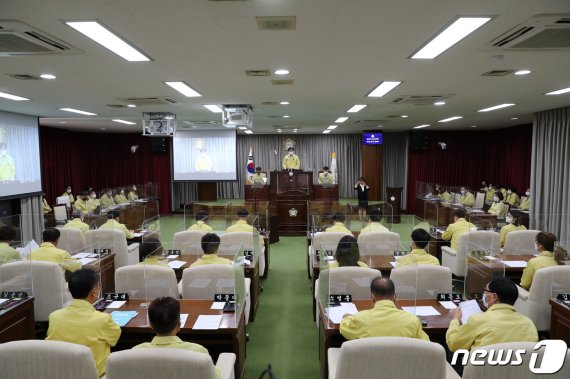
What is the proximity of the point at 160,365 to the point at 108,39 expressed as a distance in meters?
2.49

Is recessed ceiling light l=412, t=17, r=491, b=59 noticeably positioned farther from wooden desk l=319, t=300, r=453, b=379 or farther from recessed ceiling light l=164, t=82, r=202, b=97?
recessed ceiling light l=164, t=82, r=202, b=97

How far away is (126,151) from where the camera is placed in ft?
48.8

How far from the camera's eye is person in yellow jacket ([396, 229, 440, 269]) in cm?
386

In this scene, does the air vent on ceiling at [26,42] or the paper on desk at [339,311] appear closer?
the air vent on ceiling at [26,42]

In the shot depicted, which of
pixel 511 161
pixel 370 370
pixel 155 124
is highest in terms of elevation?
pixel 155 124

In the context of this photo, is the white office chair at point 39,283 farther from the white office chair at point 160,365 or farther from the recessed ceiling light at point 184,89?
the recessed ceiling light at point 184,89

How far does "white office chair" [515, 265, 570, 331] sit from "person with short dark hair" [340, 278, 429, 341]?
1778mm

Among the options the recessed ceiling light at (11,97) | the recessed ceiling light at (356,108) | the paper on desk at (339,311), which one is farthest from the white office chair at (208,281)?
the recessed ceiling light at (356,108)

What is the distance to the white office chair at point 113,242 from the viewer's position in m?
5.52

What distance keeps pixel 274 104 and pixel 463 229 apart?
3730mm

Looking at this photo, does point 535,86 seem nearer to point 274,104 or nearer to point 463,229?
point 463,229

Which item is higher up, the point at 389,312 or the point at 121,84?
the point at 121,84

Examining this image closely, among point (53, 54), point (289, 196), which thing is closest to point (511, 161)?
point (289, 196)

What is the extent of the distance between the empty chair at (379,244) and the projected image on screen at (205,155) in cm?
613
